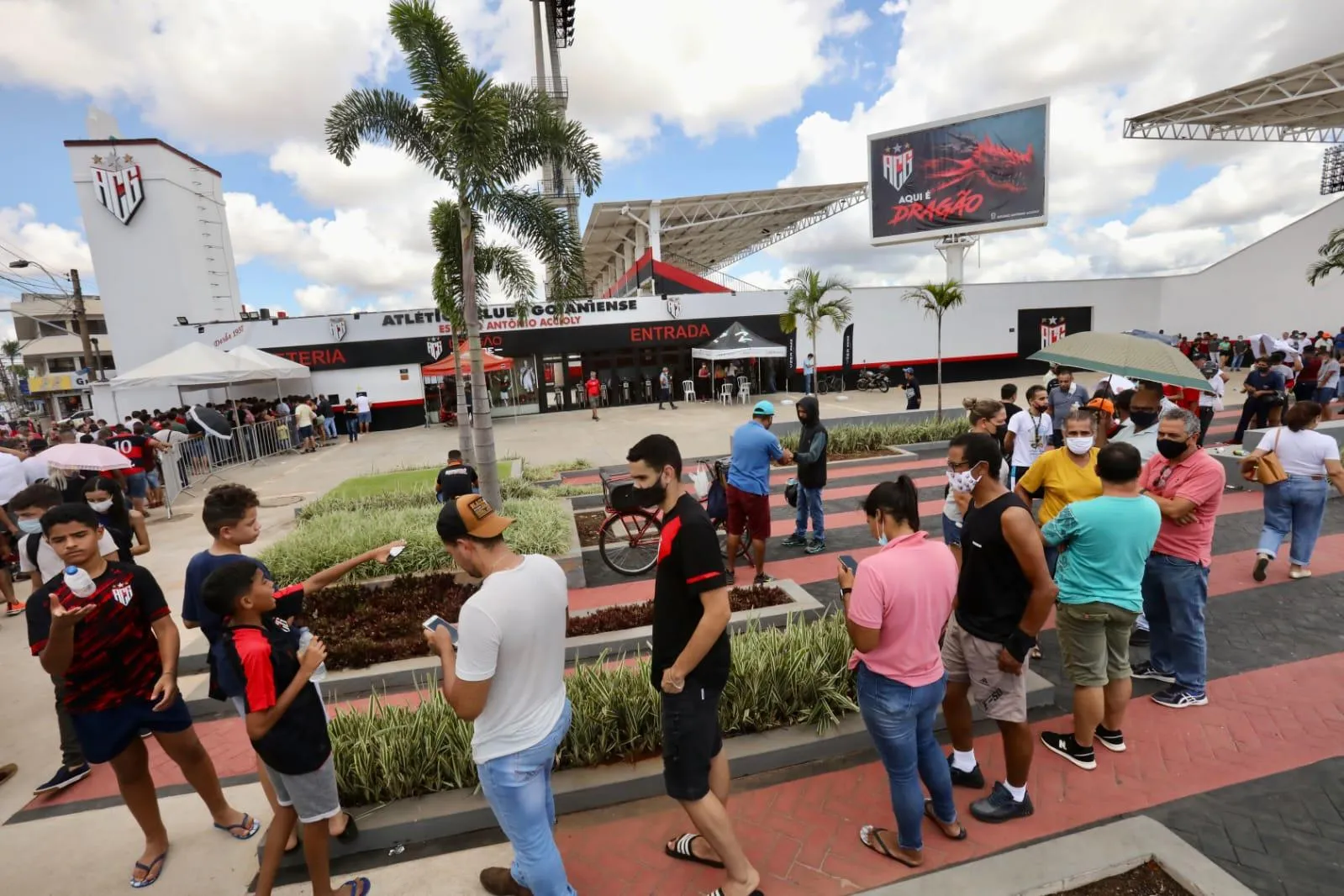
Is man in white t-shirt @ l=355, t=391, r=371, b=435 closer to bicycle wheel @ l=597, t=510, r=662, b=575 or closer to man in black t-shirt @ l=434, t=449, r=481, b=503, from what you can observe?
man in black t-shirt @ l=434, t=449, r=481, b=503

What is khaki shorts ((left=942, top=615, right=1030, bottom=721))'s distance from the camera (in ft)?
9.60

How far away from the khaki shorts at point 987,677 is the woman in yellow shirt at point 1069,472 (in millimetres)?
1515

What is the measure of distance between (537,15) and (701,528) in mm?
32487

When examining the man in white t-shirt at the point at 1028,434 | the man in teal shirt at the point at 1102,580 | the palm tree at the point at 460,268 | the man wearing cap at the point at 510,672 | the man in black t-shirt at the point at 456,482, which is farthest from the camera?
the palm tree at the point at 460,268

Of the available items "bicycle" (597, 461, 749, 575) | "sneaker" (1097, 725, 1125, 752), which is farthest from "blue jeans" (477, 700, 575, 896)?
"bicycle" (597, 461, 749, 575)

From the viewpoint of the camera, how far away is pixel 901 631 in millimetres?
2520

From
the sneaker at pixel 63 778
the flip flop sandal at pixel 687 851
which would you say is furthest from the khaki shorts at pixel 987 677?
the sneaker at pixel 63 778

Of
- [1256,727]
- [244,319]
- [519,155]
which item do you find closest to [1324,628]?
[1256,727]

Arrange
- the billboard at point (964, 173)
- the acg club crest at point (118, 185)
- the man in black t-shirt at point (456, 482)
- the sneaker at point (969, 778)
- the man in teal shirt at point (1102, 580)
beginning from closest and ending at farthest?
the man in teal shirt at point (1102, 580) < the sneaker at point (969, 778) < the man in black t-shirt at point (456, 482) < the acg club crest at point (118, 185) < the billboard at point (964, 173)

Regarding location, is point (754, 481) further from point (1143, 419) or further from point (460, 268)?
point (460, 268)

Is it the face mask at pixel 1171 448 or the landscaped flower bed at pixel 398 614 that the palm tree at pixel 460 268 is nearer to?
the landscaped flower bed at pixel 398 614

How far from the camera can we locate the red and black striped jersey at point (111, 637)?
9.42 feet

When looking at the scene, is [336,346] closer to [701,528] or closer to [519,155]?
[519,155]

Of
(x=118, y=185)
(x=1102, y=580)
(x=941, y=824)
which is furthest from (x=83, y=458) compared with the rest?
(x=118, y=185)
